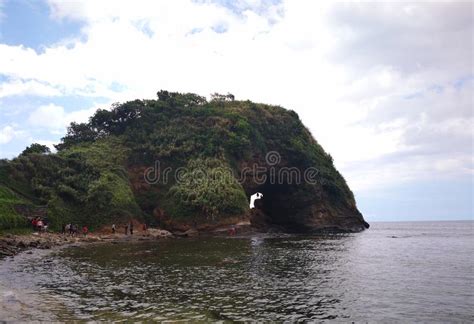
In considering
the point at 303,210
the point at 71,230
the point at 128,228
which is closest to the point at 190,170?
the point at 128,228

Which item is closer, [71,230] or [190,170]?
[71,230]

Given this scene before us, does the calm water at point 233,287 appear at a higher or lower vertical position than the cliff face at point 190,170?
lower

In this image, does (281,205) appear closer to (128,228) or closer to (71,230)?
(128,228)

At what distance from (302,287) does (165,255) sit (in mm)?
16254

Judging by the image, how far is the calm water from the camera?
55.2 ft

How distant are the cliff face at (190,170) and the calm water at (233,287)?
23.0m

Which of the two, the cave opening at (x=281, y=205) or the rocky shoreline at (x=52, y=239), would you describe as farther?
the cave opening at (x=281, y=205)

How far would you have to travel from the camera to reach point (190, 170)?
66625 millimetres

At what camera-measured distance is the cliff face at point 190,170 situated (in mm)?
56344

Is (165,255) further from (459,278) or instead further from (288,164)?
(288,164)

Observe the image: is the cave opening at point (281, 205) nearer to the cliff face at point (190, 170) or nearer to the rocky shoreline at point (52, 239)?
the cliff face at point (190, 170)

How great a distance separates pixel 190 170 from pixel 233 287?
45759 millimetres

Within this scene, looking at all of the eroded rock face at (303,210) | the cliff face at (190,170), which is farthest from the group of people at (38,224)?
the eroded rock face at (303,210)

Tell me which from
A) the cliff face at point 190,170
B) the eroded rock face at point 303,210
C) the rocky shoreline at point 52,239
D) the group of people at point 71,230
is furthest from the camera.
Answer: the eroded rock face at point 303,210
